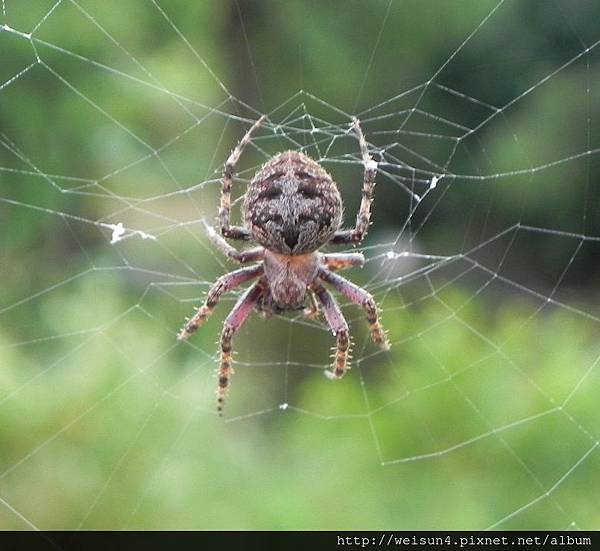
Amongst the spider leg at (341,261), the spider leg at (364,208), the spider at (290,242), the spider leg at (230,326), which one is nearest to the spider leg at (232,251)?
the spider at (290,242)

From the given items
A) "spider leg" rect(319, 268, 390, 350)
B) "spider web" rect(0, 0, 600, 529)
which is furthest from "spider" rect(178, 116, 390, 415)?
"spider web" rect(0, 0, 600, 529)

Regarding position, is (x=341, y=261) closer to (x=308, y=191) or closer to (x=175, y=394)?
(x=308, y=191)

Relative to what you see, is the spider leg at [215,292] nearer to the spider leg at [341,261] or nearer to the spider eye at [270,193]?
the spider leg at [341,261]

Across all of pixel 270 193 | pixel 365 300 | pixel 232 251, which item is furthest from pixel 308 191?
pixel 365 300

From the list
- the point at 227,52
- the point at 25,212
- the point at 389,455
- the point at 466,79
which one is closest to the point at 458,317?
the point at 389,455

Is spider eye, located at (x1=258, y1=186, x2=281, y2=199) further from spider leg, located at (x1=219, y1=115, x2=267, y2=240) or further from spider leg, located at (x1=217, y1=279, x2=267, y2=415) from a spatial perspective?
spider leg, located at (x1=217, y1=279, x2=267, y2=415)

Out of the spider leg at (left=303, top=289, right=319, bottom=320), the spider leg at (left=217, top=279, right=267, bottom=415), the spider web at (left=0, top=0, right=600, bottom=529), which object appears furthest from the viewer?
the spider leg at (left=303, top=289, right=319, bottom=320)
